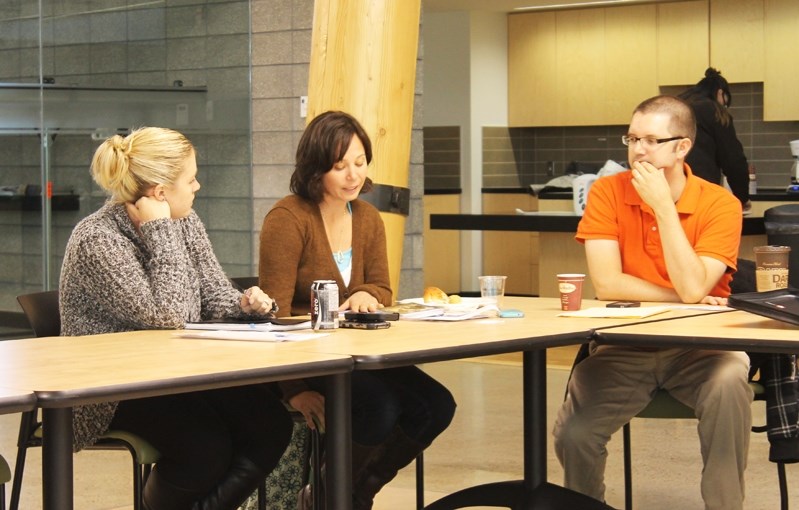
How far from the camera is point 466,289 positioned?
32.4 feet

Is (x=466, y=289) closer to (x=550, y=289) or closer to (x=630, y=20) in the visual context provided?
(x=630, y=20)

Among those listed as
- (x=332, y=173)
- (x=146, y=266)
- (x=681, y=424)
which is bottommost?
(x=681, y=424)

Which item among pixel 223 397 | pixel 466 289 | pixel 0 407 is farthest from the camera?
pixel 466 289

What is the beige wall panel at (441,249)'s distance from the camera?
9703mm

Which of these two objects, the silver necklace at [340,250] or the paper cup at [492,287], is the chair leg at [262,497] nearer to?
the silver necklace at [340,250]

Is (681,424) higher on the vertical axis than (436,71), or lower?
lower

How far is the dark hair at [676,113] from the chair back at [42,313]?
4.98ft

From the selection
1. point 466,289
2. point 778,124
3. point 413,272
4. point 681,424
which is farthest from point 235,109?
point 778,124

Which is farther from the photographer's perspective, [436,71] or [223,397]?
[436,71]

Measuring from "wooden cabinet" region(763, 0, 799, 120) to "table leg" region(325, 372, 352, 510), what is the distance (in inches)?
285

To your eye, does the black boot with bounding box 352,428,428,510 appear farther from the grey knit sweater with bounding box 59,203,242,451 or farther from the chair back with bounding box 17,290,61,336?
the chair back with bounding box 17,290,61,336

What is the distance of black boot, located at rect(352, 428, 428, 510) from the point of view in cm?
302

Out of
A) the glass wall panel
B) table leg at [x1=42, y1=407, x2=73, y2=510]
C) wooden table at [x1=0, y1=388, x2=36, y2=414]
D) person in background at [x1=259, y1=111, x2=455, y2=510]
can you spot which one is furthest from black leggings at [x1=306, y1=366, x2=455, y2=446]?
the glass wall panel

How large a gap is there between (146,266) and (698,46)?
23.2 ft
